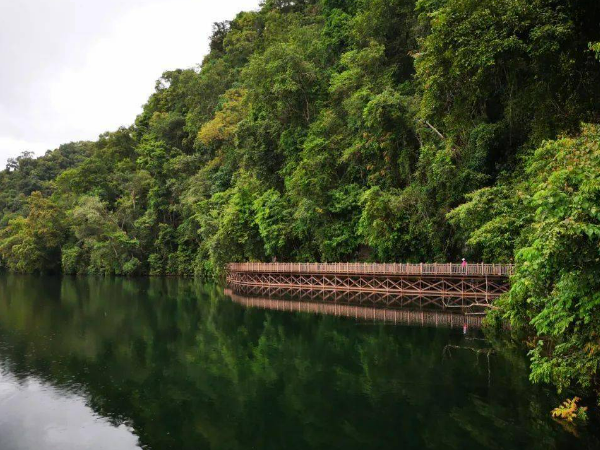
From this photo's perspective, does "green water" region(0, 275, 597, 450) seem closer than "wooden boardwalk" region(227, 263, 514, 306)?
Yes

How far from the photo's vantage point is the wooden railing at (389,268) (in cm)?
2356

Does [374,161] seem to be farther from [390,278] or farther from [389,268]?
[390,278]

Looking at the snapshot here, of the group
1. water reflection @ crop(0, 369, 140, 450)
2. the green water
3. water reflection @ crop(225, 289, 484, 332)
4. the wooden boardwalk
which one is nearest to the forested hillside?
the wooden boardwalk

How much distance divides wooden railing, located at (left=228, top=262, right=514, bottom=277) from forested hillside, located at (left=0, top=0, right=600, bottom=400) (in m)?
0.93

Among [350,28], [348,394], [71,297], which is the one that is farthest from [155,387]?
[350,28]

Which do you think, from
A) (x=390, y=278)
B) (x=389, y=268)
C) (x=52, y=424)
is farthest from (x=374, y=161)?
(x=52, y=424)

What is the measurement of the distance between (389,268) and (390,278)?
1.81m

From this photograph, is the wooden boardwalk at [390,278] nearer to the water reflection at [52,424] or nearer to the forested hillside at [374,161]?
the forested hillside at [374,161]

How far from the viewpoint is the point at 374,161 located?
31.3m

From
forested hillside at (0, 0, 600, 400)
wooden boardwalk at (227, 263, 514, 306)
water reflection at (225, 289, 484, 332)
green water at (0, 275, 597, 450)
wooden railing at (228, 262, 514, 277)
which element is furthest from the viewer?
wooden boardwalk at (227, 263, 514, 306)

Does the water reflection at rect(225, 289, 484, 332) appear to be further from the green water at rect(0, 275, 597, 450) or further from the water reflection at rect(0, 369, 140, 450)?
the water reflection at rect(0, 369, 140, 450)

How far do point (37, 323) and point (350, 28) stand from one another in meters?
33.6

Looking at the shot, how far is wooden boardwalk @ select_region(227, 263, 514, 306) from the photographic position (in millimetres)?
24156

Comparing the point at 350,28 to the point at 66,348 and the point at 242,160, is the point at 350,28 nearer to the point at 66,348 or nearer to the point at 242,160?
the point at 242,160
